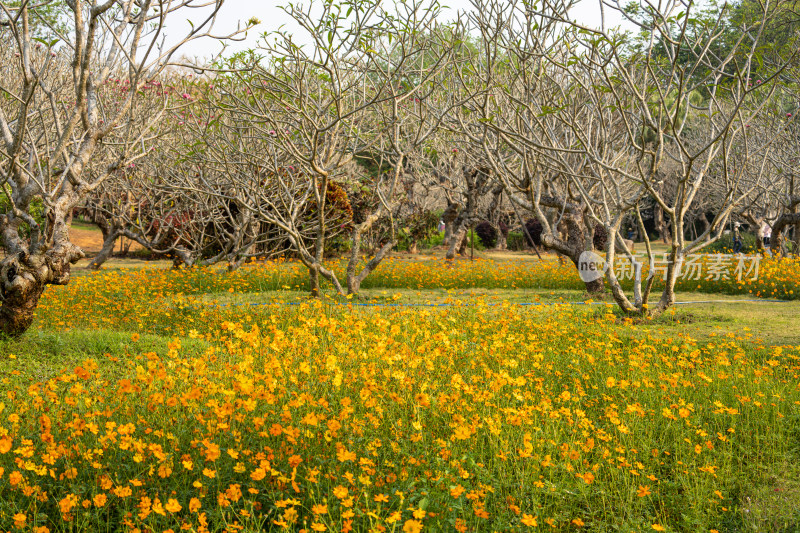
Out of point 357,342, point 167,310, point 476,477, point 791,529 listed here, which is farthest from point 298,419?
point 167,310

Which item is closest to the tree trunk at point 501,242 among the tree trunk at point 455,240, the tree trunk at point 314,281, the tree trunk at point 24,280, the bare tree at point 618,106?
the tree trunk at point 455,240

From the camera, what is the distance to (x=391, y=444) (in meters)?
3.10

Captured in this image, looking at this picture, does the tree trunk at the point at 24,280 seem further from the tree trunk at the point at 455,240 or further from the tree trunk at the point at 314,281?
the tree trunk at the point at 455,240

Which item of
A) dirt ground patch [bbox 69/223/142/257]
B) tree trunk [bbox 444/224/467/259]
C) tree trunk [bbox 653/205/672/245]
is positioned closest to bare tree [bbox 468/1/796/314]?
tree trunk [bbox 444/224/467/259]

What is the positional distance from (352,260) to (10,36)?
265 inches

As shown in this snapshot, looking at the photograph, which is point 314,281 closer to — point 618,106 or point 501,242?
point 618,106

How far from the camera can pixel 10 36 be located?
Result: 10.5m

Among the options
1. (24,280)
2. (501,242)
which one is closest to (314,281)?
(24,280)

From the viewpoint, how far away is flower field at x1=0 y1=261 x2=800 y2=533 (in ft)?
9.07

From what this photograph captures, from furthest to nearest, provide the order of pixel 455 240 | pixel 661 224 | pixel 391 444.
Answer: pixel 661 224, pixel 455 240, pixel 391 444

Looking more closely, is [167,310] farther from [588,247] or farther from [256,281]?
[588,247]

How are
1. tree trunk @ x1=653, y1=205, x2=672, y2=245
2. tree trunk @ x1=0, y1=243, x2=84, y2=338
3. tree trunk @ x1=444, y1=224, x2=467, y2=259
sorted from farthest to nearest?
tree trunk @ x1=653, y1=205, x2=672, y2=245 < tree trunk @ x1=444, y1=224, x2=467, y2=259 < tree trunk @ x1=0, y1=243, x2=84, y2=338

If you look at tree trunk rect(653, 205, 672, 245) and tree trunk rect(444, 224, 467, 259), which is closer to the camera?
tree trunk rect(444, 224, 467, 259)

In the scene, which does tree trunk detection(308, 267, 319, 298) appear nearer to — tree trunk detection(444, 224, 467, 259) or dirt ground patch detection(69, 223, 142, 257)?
tree trunk detection(444, 224, 467, 259)
